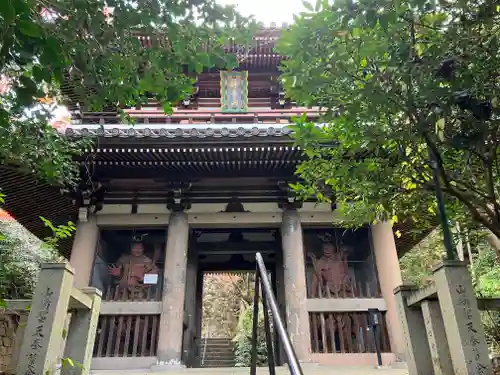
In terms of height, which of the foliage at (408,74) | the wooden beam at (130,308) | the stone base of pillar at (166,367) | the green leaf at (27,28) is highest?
the foliage at (408,74)

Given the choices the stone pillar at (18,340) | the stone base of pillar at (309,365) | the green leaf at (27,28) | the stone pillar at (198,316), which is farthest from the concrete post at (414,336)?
the stone pillar at (198,316)

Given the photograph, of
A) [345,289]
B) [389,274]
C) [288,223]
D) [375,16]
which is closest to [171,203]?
[288,223]

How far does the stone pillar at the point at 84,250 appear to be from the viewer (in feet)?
22.1

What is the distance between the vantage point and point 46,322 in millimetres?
3133

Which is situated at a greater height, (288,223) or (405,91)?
(288,223)

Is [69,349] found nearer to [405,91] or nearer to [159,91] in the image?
[159,91]

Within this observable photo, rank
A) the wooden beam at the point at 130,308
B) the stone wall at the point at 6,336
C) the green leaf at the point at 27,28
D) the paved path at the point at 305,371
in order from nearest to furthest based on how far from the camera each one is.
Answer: the green leaf at the point at 27,28, the stone wall at the point at 6,336, the paved path at the point at 305,371, the wooden beam at the point at 130,308

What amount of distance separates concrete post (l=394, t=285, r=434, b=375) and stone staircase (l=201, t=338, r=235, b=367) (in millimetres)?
11107

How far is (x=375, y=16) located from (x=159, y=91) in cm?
169

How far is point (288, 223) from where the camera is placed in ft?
23.8

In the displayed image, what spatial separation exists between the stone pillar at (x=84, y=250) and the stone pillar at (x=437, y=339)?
5.47 meters

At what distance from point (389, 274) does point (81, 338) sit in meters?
5.13

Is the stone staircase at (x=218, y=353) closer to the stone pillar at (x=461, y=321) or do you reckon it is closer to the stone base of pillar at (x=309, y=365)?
the stone base of pillar at (x=309, y=365)

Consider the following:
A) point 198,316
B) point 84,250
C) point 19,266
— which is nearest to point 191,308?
point 198,316
